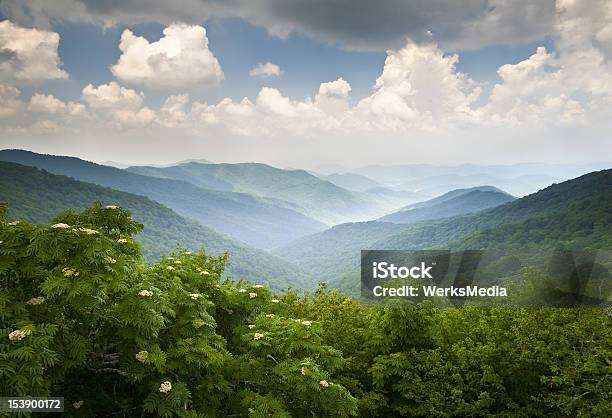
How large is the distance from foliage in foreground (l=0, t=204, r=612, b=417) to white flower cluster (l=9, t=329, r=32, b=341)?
0.02m

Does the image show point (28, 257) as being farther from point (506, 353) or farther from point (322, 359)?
point (506, 353)

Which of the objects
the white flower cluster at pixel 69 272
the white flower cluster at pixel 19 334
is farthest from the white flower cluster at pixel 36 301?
the white flower cluster at pixel 19 334

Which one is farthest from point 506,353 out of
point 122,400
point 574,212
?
point 574,212

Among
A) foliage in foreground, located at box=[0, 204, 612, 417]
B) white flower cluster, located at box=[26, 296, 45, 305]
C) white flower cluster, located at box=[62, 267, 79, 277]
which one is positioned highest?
white flower cluster, located at box=[62, 267, 79, 277]

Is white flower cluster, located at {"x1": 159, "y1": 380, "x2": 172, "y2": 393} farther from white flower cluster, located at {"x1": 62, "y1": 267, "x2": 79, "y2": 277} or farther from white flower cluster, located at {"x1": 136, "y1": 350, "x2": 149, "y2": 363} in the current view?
white flower cluster, located at {"x1": 62, "y1": 267, "x2": 79, "y2": 277}

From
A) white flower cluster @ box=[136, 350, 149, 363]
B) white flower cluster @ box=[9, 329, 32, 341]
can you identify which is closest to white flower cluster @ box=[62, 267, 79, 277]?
white flower cluster @ box=[9, 329, 32, 341]

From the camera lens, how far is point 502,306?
53.5 feet

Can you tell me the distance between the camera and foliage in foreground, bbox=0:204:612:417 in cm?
638

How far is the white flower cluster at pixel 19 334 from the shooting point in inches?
215

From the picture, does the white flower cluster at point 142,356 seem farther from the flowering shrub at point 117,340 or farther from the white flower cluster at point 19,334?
the white flower cluster at point 19,334

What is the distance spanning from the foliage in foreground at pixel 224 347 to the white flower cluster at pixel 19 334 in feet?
0.07

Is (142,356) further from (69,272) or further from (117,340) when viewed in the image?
(69,272)

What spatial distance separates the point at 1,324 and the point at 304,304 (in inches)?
570

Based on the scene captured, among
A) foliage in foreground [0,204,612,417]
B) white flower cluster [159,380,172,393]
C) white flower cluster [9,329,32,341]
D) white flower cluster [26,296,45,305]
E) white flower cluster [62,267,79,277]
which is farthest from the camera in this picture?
white flower cluster [159,380,172,393]
